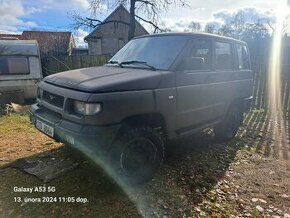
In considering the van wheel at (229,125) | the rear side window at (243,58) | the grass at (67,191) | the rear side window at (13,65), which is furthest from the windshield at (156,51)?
the rear side window at (13,65)

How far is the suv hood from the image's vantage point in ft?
11.1

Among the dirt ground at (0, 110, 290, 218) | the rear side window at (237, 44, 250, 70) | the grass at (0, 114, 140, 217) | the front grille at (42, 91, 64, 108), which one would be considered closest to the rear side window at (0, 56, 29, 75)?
the dirt ground at (0, 110, 290, 218)

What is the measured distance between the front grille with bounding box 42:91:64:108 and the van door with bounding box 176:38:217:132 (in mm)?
1637

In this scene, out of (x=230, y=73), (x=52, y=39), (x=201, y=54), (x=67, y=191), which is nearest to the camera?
(x=67, y=191)

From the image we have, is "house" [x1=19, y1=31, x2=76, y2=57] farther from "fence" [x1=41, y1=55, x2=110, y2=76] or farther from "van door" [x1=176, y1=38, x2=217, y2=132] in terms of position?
"van door" [x1=176, y1=38, x2=217, y2=132]

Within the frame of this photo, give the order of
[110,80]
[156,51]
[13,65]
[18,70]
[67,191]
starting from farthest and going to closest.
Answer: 1. [18,70]
2. [13,65]
3. [156,51]
4. [67,191]
5. [110,80]

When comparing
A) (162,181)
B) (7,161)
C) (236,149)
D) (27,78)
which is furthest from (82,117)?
(27,78)

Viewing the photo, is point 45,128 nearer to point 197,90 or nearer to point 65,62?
point 197,90

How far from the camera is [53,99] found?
3932mm

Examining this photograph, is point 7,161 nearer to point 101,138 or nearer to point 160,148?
point 101,138

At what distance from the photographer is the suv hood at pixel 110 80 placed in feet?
11.1

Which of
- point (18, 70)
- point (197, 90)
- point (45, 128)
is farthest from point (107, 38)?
point (45, 128)

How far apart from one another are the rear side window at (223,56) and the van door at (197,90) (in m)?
0.23

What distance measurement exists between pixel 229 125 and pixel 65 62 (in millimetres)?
12106
